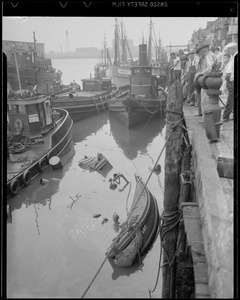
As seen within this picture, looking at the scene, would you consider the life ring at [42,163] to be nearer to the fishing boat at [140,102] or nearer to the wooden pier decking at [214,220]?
the fishing boat at [140,102]

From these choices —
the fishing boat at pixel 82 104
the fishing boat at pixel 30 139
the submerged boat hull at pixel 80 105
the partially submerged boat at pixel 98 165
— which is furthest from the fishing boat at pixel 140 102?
the partially submerged boat at pixel 98 165

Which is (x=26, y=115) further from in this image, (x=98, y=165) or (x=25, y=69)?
(x=25, y=69)

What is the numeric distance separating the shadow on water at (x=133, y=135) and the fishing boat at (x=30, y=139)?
3862 millimetres

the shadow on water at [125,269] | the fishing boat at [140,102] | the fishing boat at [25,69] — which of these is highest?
the fishing boat at [25,69]

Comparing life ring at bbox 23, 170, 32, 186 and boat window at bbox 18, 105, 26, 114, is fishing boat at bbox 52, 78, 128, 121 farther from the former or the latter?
life ring at bbox 23, 170, 32, 186

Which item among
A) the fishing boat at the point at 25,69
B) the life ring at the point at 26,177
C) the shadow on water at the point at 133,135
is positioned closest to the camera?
the life ring at the point at 26,177

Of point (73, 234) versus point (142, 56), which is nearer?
point (73, 234)

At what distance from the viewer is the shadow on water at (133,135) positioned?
58.3 ft

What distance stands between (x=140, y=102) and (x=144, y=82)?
11.2 ft

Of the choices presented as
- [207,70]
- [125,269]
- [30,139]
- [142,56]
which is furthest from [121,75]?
[125,269]

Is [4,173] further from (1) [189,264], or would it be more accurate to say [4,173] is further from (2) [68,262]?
(2) [68,262]

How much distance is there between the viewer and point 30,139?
1495 cm

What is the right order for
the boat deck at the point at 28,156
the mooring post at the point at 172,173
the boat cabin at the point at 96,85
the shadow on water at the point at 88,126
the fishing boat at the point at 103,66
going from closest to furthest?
1. the mooring post at the point at 172,173
2. the boat deck at the point at 28,156
3. the shadow on water at the point at 88,126
4. the boat cabin at the point at 96,85
5. the fishing boat at the point at 103,66
